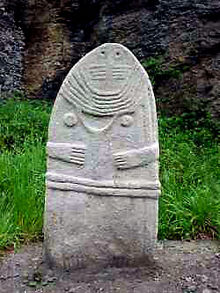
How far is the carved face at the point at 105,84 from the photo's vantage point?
10.0 feet

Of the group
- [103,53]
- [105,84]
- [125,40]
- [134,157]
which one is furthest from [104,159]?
[125,40]

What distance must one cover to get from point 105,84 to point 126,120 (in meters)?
0.27

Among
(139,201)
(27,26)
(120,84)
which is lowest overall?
(139,201)

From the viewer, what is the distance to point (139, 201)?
3.09m

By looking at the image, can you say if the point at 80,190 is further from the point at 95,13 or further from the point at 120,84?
the point at 95,13

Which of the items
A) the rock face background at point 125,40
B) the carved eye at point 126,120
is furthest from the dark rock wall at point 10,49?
the carved eye at point 126,120

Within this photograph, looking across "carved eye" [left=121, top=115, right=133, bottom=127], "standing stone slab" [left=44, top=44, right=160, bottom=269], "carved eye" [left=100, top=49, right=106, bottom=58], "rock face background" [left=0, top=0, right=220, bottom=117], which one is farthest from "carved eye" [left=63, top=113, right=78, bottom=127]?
"rock face background" [left=0, top=0, right=220, bottom=117]

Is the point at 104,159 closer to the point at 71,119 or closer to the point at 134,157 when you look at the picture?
the point at 134,157

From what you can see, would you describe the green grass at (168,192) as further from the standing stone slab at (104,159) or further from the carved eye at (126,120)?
the carved eye at (126,120)

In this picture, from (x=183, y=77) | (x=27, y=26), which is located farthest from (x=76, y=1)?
(x=183, y=77)

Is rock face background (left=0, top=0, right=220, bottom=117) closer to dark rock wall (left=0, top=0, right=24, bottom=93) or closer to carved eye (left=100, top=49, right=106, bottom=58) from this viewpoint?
dark rock wall (left=0, top=0, right=24, bottom=93)

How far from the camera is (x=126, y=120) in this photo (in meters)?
3.05

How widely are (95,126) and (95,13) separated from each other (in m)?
6.44

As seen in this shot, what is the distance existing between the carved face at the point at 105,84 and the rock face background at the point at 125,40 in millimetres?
4408
